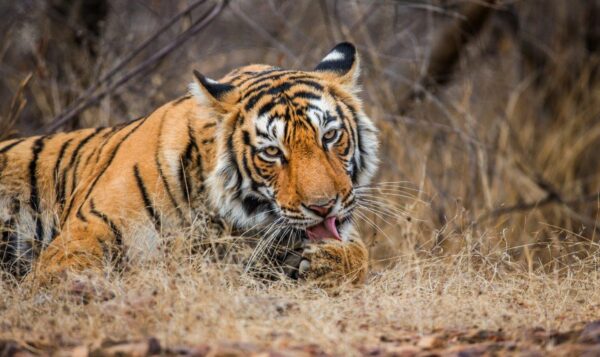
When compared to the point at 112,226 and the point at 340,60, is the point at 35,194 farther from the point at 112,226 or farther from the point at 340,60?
the point at 340,60

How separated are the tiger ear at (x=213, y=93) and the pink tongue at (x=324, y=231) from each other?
2.38 feet

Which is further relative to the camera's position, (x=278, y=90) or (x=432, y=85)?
(x=432, y=85)

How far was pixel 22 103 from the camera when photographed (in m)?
5.32

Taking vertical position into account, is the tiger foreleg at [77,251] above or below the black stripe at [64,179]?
below

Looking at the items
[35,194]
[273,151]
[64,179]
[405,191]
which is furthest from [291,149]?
[405,191]

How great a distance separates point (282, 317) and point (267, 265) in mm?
888

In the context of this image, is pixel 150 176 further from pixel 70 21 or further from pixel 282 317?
pixel 70 21

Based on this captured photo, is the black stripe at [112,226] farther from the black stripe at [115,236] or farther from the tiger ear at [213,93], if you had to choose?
the tiger ear at [213,93]

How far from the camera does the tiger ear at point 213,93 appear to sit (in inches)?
157

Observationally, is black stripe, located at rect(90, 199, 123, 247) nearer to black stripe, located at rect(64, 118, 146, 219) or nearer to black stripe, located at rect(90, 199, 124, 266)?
black stripe, located at rect(90, 199, 124, 266)

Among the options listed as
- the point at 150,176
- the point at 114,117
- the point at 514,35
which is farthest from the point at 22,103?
the point at 514,35

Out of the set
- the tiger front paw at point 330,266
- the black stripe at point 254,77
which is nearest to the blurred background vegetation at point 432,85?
the black stripe at point 254,77

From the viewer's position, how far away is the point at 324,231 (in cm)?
387

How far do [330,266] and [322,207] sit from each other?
40 cm
